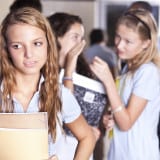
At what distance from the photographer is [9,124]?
2.90ft

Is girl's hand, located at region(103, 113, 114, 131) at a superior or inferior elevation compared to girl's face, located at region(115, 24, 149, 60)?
inferior

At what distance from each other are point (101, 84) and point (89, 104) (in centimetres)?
9

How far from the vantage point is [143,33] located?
156 centimetres

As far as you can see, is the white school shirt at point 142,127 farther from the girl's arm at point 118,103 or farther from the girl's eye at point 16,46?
the girl's eye at point 16,46

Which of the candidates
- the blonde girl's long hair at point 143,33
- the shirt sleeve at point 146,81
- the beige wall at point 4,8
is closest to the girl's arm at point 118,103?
the shirt sleeve at point 146,81

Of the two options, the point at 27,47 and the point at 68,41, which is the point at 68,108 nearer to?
the point at 27,47

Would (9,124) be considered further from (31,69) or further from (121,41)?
(121,41)

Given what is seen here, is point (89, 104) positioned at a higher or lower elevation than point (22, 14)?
lower

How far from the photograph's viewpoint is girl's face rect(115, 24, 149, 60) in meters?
1.55

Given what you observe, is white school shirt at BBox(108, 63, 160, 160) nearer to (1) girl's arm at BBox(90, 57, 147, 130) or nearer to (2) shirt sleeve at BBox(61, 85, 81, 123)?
(1) girl's arm at BBox(90, 57, 147, 130)

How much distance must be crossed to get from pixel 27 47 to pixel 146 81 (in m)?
0.61

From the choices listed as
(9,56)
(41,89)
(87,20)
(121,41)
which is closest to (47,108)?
(41,89)

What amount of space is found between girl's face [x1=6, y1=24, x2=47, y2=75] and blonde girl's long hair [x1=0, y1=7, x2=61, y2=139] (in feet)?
0.08

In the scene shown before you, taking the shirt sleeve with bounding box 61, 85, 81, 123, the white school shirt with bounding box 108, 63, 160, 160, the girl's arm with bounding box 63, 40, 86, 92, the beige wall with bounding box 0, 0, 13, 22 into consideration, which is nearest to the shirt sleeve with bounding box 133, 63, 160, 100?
the white school shirt with bounding box 108, 63, 160, 160
